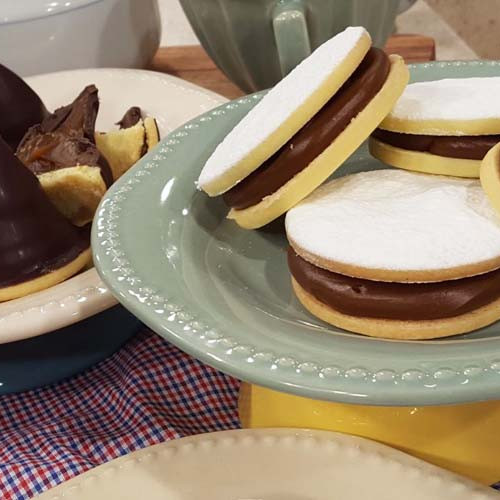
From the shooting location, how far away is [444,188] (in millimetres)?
523

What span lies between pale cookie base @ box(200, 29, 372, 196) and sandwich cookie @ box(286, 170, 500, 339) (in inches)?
1.7

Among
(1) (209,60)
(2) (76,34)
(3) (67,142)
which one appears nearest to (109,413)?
(3) (67,142)

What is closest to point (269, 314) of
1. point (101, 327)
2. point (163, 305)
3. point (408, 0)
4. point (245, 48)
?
point (163, 305)

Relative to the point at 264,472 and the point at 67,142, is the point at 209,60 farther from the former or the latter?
the point at 264,472

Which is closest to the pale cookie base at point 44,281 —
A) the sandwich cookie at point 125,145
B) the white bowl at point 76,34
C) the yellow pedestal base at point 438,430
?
the sandwich cookie at point 125,145

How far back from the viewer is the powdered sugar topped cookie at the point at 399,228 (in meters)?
0.46

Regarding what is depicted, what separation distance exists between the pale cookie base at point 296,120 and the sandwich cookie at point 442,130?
54mm

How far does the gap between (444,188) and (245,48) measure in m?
0.34

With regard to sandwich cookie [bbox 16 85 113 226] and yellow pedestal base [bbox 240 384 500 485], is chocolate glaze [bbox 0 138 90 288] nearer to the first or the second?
sandwich cookie [bbox 16 85 113 226]

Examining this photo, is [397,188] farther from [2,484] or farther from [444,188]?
[2,484]

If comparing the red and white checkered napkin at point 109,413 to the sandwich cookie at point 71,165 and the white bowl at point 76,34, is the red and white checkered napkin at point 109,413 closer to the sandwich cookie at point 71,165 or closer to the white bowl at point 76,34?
the sandwich cookie at point 71,165

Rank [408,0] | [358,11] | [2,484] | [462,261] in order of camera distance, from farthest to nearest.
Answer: [408,0], [358,11], [2,484], [462,261]

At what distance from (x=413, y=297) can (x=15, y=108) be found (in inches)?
17.8

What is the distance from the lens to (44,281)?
633 millimetres
